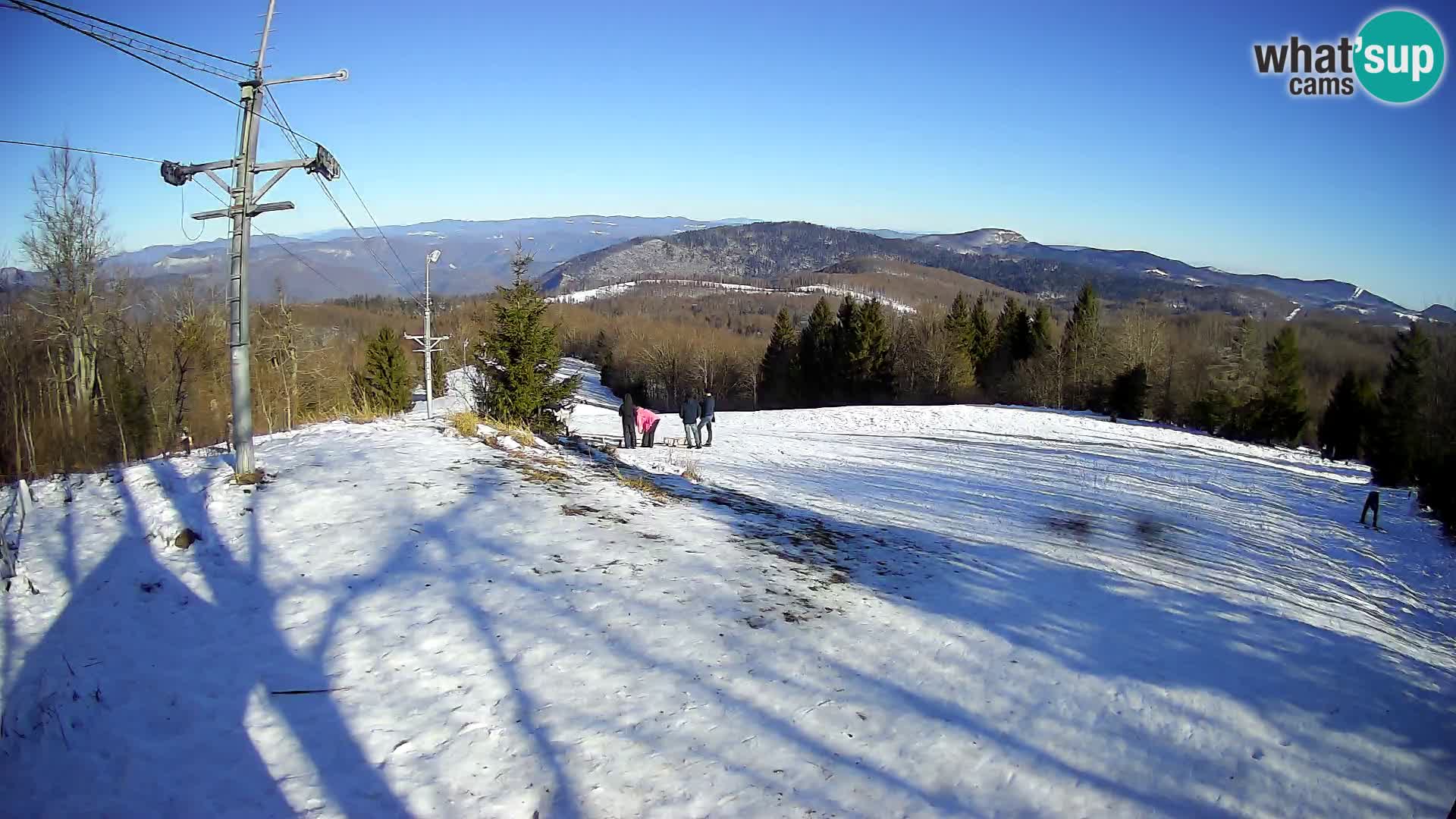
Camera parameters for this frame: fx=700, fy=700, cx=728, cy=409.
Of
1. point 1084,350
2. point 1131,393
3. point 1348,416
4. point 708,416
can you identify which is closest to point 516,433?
point 708,416

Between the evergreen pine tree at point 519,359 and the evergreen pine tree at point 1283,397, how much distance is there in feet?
149

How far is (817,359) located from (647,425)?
45.2 meters

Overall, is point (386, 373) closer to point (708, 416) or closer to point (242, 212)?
point (708, 416)

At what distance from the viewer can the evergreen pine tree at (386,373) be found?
43.4m

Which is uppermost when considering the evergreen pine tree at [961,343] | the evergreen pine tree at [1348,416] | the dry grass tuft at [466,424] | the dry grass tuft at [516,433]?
the evergreen pine tree at [961,343]

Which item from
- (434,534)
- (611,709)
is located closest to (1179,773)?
(611,709)

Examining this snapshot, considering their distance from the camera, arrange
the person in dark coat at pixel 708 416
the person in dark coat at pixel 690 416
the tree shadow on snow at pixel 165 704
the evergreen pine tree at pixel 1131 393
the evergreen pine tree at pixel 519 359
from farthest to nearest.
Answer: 1. the evergreen pine tree at pixel 1131 393
2. the person in dark coat at pixel 708 416
3. the person in dark coat at pixel 690 416
4. the evergreen pine tree at pixel 519 359
5. the tree shadow on snow at pixel 165 704

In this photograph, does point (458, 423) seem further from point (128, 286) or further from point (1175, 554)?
point (128, 286)

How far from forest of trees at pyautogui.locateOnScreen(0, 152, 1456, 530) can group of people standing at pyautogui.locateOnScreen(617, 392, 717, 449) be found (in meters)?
2.30

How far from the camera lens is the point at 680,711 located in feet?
16.2

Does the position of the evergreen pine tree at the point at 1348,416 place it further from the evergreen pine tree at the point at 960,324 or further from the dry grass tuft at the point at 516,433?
the dry grass tuft at the point at 516,433

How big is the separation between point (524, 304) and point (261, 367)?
23.3 metres

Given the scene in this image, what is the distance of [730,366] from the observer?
69.8m

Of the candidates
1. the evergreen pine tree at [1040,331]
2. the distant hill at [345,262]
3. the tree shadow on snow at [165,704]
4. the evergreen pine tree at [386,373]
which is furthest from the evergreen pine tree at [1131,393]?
the tree shadow on snow at [165,704]
